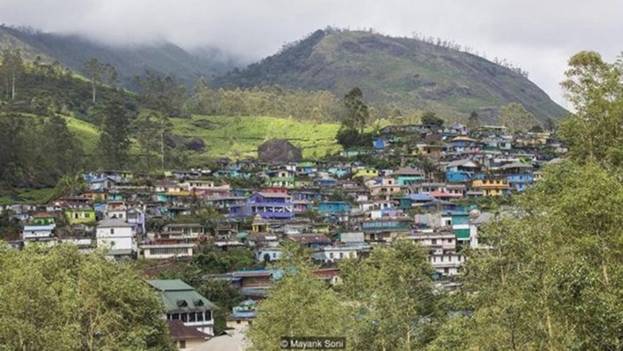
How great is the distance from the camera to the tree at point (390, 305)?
2602 cm

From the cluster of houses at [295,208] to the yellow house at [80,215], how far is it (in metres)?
0.10

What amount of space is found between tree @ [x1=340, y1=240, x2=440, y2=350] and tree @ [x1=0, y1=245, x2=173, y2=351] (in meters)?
8.35

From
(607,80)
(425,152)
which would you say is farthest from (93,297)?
(425,152)

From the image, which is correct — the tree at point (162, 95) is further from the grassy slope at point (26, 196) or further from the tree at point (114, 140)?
the grassy slope at point (26, 196)

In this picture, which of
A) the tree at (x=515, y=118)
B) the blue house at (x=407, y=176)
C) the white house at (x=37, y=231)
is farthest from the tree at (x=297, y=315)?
the tree at (x=515, y=118)

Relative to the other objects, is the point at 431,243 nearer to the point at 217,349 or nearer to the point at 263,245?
the point at 263,245

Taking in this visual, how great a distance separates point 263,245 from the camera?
202 feet

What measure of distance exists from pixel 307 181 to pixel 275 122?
1538 inches

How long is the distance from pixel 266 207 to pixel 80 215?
18205 millimetres

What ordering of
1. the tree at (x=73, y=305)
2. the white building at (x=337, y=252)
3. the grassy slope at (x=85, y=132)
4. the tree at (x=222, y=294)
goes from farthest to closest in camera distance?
the grassy slope at (x=85, y=132)
the white building at (x=337, y=252)
the tree at (x=222, y=294)
the tree at (x=73, y=305)

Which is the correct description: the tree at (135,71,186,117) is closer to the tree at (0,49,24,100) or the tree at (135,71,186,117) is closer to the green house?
the tree at (0,49,24,100)

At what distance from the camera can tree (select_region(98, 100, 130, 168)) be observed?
88.1 metres

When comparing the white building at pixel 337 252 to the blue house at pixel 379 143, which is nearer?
the white building at pixel 337 252

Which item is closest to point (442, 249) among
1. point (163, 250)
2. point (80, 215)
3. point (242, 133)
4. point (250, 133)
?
point (163, 250)
